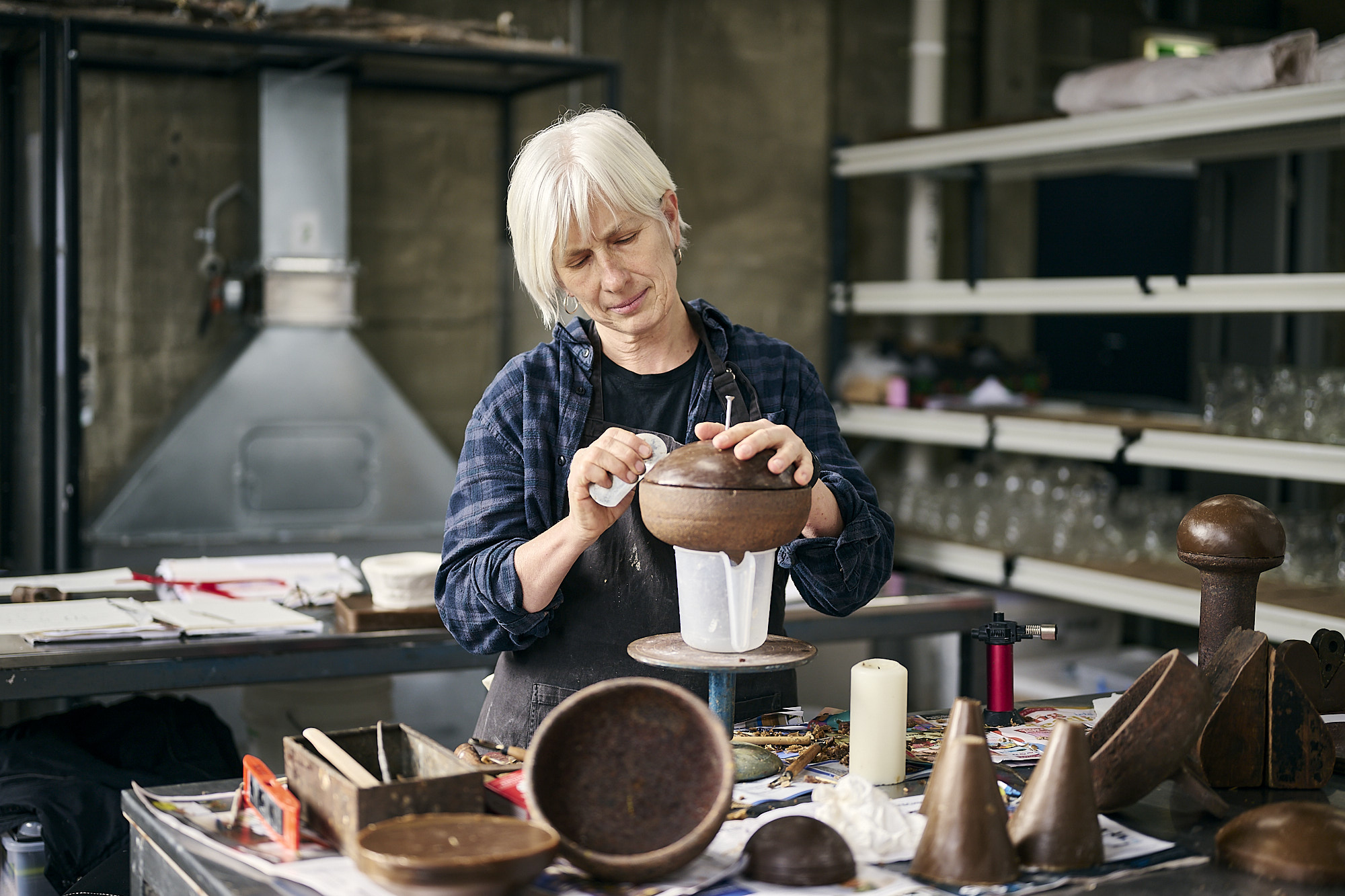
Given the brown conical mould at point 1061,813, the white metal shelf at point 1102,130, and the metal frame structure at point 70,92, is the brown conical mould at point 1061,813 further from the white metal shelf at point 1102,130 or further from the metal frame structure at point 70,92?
the metal frame structure at point 70,92

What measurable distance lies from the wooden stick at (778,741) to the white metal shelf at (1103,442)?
2164mm

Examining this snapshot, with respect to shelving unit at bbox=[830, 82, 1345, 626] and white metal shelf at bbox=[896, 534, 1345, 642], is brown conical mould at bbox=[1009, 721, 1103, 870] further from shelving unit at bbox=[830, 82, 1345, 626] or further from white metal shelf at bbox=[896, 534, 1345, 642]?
shelving unit at bbox=[830, 82, 1345, 626]

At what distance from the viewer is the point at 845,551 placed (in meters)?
1.85

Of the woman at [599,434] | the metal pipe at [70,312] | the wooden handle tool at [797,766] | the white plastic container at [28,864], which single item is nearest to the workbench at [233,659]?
the white plastic container at [28,864]

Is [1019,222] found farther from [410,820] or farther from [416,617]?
[410,820]

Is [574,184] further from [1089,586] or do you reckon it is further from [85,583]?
[1089,586]

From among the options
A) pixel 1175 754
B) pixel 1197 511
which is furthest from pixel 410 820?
pixel 1197 511

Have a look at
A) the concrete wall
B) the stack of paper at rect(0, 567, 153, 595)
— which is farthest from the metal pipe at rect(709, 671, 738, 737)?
the concrete wall

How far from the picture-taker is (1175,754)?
56.3 inches

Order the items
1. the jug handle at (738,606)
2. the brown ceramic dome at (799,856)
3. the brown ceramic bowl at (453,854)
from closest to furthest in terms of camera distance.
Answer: the brown ceramic bowl at (453,854), the brown ceramic dome at (799,856), the jug handle at (738,606)

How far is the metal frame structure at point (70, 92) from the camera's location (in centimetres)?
368

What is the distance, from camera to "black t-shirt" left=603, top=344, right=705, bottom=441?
197 centimetres

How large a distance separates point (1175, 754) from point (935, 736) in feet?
1.40

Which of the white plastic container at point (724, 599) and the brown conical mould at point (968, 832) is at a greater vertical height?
the white plastic container at point (724, 599)
